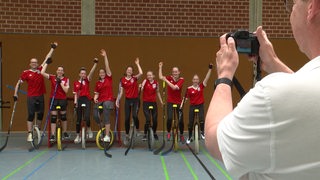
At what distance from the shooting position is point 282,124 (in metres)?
0.68

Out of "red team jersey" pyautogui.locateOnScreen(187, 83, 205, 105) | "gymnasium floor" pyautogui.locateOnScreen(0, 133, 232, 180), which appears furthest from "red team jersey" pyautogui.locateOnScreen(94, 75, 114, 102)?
"red team jersey" pyautogui.locateOnScreen(187, 83, 205, 105)

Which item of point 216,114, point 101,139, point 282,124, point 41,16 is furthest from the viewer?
point 41,16

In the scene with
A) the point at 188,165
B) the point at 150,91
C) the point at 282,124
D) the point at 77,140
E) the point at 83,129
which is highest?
the point at 282,124

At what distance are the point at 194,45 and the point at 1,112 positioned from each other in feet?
19.1

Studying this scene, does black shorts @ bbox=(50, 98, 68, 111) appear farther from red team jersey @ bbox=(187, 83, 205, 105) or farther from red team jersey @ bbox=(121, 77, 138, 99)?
red team jersey @ bbox=(187, 83, 205, 105)

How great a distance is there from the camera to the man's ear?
2.42ft

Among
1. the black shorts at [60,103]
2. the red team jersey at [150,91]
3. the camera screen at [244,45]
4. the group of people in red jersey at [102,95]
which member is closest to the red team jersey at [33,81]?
the group of people in red jersey at [102,95]

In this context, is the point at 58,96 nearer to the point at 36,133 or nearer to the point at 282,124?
the point at 36,133

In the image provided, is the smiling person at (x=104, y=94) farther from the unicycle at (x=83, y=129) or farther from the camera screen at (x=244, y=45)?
the camera screen at (x=244, y=45)

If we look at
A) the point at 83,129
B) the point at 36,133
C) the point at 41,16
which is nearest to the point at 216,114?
the point at 83,129

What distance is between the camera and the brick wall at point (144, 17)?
32.0ft

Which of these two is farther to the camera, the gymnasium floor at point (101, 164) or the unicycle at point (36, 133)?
the unicycle at point (36, 133)

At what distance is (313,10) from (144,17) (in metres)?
9.60

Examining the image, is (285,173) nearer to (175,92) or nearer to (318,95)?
(318,95)
